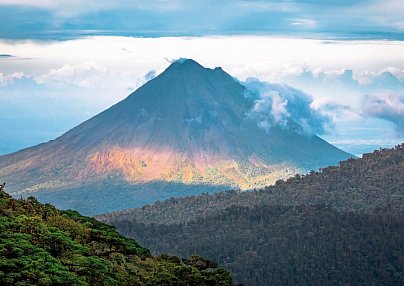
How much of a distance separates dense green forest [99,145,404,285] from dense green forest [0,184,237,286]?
3232 inches

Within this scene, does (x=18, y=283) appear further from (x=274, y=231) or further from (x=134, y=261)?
(x=274, y=231)

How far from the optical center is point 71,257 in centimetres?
3153

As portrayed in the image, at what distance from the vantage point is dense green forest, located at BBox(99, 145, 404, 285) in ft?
403

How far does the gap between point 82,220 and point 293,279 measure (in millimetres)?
80490

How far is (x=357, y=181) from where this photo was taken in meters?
184

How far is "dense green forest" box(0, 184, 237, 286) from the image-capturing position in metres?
28.3

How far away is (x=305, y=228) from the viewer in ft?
465

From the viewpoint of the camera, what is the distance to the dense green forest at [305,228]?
123 metres

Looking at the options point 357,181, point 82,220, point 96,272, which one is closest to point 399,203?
point 357,181

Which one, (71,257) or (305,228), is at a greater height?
(71,257)

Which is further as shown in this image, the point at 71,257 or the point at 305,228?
the point at 305,228

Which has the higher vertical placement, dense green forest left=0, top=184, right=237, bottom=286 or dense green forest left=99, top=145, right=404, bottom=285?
dense green forest left=0, top=184, right=237, bottom=286

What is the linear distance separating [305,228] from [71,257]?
11249 centimetres

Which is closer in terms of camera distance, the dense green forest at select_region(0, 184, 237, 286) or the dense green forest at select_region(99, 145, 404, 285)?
the dense green forest at select_region(0, 184, 237, 286)
